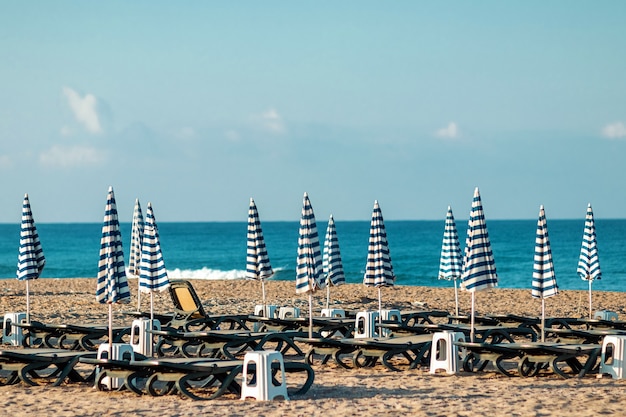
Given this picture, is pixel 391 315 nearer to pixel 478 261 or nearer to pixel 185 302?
pixel 185 302

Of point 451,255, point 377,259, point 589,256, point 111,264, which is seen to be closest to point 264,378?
point 111,264

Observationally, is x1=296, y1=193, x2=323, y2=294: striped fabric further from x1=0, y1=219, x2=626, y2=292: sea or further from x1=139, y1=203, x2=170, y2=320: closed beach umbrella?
x1=0, y1=219, x2=626, y2=292: sea

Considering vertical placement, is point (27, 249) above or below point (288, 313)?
above

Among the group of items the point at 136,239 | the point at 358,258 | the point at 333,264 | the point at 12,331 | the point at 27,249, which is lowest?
the point at 358,258

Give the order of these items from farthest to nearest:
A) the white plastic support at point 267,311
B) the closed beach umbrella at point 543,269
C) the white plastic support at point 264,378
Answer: the white plastic support at point 267,311, the closed beach umbrella at point 543,269, the white plastic support at point 264,378

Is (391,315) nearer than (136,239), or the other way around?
(391,315)

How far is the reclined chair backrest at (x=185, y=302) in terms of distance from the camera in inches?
566

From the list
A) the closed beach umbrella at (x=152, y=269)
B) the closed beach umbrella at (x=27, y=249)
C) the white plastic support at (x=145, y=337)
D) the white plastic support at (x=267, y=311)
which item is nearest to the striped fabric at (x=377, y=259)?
the white plastic support at (x=267, y=311)

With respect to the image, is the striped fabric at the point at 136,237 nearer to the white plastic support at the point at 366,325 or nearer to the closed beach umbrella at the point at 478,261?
the white plastic support at the point at 366,325

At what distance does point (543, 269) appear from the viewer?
438 inches

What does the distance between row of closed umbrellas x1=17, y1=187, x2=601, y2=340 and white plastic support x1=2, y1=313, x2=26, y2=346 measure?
48.2 inches

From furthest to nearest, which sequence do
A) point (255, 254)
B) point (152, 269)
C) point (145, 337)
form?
point (255, 254) < point (145, 337) < point (152, 269)

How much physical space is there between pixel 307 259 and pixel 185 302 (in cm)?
398

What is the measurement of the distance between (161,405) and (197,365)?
0.48m
